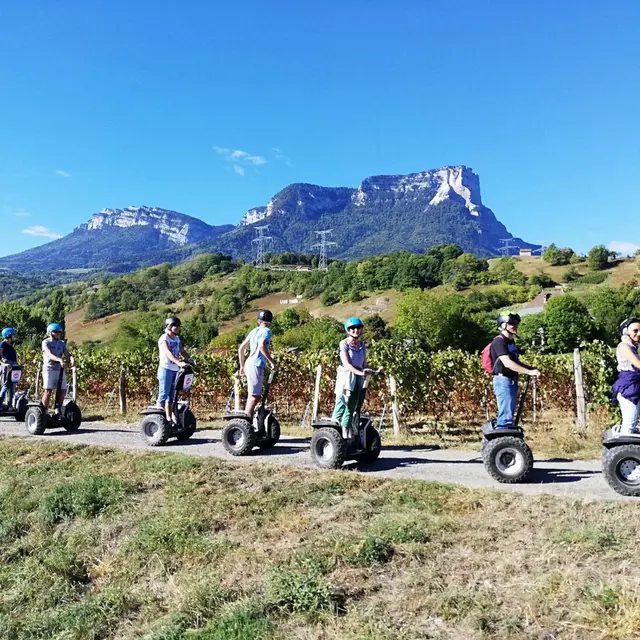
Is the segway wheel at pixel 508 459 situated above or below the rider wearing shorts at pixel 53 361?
below

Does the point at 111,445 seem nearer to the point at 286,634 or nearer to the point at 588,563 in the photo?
the point at 286,634

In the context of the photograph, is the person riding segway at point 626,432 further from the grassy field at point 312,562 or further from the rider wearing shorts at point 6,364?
the rider wearing shorts at point 6,364

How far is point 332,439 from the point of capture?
6.68 meters

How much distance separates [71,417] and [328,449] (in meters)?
5.65

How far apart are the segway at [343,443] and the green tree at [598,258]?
367 ft

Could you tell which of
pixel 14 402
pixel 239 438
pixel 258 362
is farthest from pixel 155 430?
pixel 14 402

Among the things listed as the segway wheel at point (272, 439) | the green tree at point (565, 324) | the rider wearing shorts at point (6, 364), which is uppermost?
the green tree at point (565, 324)

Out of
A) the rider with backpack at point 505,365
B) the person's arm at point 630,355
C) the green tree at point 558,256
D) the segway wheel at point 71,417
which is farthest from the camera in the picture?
the green tree at point 558,256

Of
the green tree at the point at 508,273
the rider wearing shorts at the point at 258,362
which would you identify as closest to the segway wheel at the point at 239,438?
the rider wearing shorts at the point at 258,362

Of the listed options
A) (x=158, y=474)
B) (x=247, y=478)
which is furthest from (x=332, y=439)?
(x=158, y=474)

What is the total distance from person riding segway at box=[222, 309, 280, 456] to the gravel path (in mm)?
165

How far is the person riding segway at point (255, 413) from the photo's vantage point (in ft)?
25.6

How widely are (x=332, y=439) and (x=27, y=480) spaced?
3.75m

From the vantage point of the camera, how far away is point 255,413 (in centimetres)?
802
